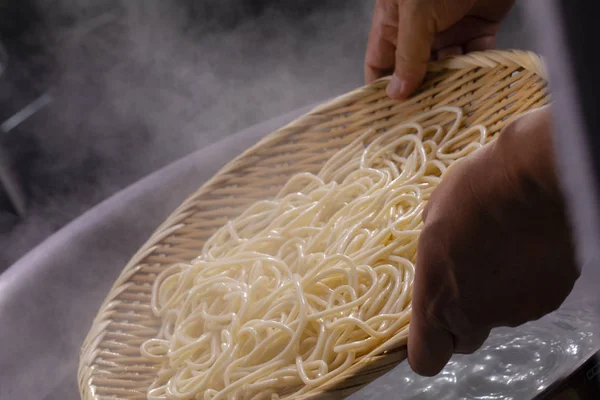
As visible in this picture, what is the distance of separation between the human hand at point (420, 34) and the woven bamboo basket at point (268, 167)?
8cm

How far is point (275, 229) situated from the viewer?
5.53 ft

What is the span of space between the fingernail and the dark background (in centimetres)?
159

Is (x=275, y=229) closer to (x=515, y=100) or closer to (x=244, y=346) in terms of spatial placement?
(x=244, y=346)

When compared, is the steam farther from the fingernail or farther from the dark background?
the fingernail

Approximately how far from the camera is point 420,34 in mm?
1557

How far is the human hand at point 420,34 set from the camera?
60.7 inches

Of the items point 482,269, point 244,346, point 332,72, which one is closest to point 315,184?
point 244,346

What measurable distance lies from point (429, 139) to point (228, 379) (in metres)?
0.78

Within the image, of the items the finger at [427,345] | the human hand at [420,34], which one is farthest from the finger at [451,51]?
the finger at [427,345]

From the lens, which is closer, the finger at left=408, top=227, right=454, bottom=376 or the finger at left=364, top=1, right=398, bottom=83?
the finger at left=408, top=227, right=454, bottom=376

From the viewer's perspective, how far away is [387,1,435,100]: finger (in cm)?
→ 154

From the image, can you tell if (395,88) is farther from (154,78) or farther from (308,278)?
(154,78)

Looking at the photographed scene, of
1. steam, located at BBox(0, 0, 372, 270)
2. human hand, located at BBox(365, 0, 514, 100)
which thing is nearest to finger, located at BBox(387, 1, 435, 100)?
human hand, located at BBox(365, 0, 514, 100)

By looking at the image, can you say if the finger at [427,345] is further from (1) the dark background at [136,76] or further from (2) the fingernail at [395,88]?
(1) the dark background at [136,76]
